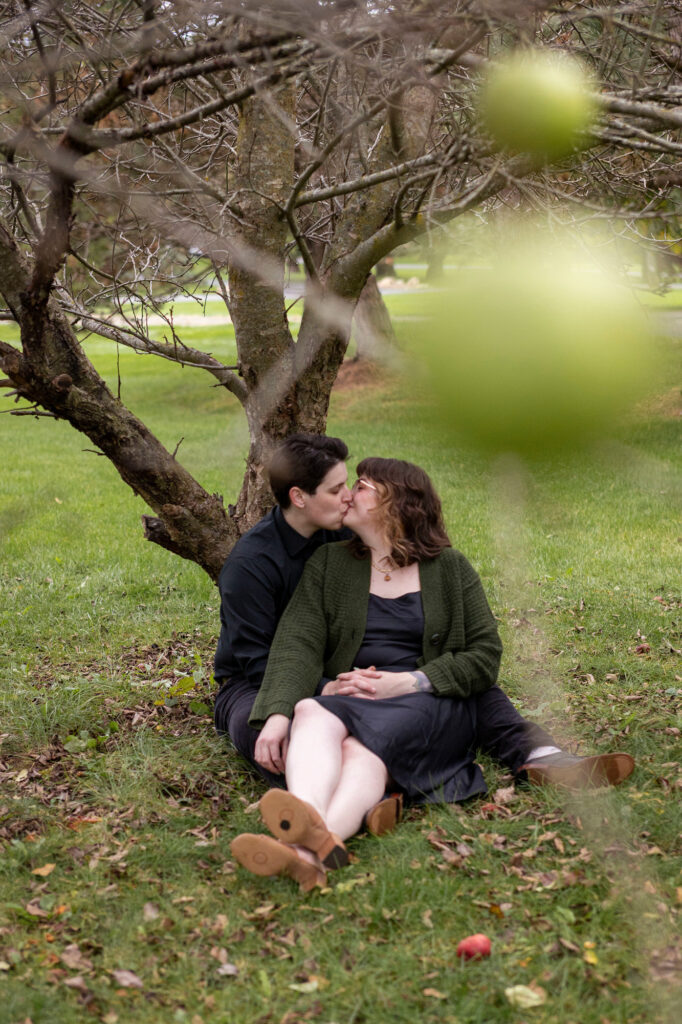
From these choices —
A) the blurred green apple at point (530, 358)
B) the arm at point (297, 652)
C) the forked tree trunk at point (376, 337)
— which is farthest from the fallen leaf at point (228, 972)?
the blurred green apple at point (530, 358)

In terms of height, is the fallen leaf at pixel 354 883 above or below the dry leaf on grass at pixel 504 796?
above

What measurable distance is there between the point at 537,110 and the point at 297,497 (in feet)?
8.84

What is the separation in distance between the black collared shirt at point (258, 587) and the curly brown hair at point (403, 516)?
0.24 m

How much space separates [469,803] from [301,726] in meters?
0.65

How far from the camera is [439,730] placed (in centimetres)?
331

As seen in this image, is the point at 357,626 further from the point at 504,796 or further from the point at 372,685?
the point at 504,796

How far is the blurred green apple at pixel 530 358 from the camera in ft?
2.54

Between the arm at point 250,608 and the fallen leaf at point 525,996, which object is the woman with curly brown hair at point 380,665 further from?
the fallen leaf at point 525,996

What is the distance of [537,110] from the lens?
87cm

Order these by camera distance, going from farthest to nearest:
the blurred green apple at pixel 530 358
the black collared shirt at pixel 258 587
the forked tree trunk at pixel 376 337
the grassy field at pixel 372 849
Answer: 1. the black collared shirt at pixel 258 587
2. the grassy field at pixel 372 849
3. the forked tree trunk at pixel 376 337
4. the blurred green apple at pixel 530 358

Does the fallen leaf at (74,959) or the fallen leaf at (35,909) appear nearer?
the fallen leaf at (74,959)

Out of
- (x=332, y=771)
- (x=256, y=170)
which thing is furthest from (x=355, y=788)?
(x=256, y=170)

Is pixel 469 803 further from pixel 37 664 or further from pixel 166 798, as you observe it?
pixel 37 664

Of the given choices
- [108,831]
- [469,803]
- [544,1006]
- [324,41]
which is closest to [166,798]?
[108,831]
